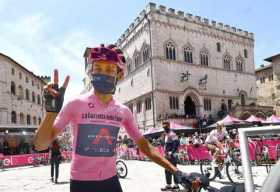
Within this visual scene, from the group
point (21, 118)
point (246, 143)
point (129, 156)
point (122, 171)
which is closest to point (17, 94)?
point (21, 118)

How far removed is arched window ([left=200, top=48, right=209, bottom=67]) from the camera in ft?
150

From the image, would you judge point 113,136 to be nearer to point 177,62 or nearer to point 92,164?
point 92,164

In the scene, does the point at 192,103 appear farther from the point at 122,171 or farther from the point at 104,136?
the point at 104,136

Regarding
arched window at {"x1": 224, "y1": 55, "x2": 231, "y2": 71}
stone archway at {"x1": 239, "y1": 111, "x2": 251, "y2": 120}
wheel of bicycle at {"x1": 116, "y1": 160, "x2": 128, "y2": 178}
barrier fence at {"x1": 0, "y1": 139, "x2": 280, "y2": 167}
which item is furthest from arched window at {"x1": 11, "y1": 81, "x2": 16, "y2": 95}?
wheel of bicycle at {"x1": 116, "y1": 160, "x2": 128, "y2": 178}

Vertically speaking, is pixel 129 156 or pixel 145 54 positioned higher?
pixel 145 54

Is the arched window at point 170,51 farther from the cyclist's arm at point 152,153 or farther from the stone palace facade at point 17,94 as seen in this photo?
the cyclist's arm at point 152,153

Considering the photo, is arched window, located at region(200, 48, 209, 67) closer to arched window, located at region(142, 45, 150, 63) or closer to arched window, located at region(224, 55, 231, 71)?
arched window, located at region(224, 55, 231, 71)

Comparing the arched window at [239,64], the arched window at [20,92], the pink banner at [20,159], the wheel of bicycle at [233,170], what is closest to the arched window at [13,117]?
the arched window at [20,92]

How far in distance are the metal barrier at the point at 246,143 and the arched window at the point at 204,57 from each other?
4407 centimetres

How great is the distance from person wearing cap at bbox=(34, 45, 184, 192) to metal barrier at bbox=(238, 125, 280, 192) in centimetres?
85

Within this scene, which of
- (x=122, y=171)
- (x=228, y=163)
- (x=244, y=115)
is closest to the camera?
(x=228, y=163)

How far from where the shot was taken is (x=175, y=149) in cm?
1038

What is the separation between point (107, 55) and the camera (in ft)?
10.6

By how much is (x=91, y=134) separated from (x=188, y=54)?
42.2 meters
